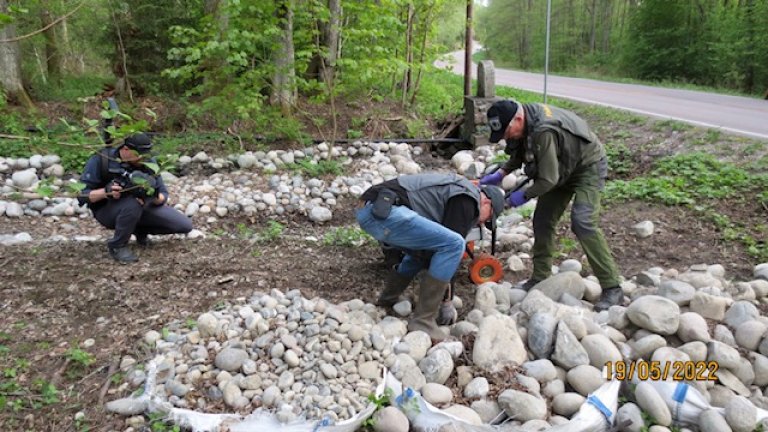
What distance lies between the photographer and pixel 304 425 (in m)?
2.82

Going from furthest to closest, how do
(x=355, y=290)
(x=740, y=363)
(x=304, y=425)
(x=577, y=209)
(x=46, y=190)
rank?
(x=355, y=290)
(x=577, y=209)
(x=740, y=363)
(x=304, y=425)
(x=46, y=190)

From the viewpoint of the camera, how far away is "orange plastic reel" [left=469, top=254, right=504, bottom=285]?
14.3 ft

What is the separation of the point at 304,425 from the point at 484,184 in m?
2.30

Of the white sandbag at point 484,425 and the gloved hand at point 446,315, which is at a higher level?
the gloved hand at point 446,315

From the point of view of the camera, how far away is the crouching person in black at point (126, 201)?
173 inches

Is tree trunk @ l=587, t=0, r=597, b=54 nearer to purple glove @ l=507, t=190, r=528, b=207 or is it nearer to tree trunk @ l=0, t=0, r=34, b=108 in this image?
tree trunk @ l=0, t=0, r=34, b=108

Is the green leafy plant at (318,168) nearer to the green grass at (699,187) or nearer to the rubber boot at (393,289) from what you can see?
the green grass at (699,187)

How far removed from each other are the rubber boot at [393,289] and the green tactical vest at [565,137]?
1232mm

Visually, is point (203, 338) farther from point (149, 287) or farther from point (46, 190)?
point (46, 190)

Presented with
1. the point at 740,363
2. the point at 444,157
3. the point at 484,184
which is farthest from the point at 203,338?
the point at 444,157

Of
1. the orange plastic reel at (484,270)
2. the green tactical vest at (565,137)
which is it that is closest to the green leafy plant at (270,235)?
the orange plastic reel at (484,270)

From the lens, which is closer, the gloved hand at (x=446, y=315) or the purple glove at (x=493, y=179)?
the gloved hand at (x=446, y=315)

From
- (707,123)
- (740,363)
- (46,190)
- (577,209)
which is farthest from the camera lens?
(707,123)
